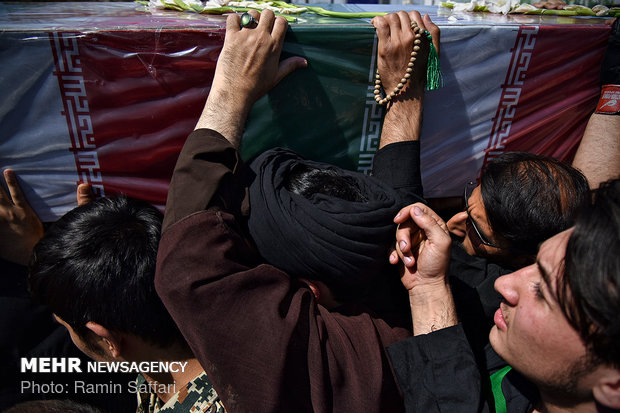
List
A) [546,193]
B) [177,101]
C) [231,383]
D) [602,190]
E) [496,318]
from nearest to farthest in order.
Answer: [602,190], [231,383], [496,318], [177,101], [546,193]

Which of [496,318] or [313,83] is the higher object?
[313,83]

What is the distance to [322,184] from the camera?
127cm

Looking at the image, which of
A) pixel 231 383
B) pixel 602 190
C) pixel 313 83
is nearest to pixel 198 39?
pixel 313 83

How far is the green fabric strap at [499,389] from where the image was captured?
4.16ft

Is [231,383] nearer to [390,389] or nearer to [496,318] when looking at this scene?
[390,389]

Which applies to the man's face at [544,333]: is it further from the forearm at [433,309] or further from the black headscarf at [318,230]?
the black headscarf at [318,230]

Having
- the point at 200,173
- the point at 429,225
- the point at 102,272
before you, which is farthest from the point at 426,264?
the point at 102,272

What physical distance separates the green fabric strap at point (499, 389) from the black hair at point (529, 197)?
0.47 m

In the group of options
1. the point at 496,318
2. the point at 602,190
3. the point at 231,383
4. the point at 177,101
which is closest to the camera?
the point at 602,190

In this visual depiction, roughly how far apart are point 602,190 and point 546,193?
57 centimetres

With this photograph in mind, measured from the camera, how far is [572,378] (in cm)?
98

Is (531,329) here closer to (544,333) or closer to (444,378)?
(544,333)

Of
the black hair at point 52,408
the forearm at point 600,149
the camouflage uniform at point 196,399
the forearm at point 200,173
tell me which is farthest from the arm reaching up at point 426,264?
the black hair at point 52,408

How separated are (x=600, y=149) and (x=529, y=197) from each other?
0.52m
